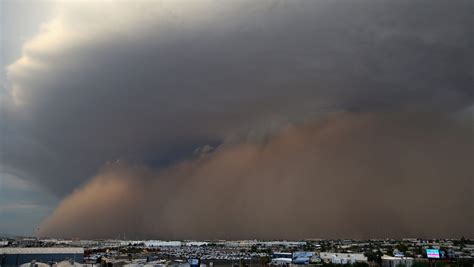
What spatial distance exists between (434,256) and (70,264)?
43.1 m

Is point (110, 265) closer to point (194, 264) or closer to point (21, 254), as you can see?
point (194, 264)

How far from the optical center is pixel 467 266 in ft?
167

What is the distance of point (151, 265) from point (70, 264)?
1052 cm

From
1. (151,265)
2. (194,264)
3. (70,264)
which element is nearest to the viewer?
(70,264)

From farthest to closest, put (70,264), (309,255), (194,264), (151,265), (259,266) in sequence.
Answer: (309,255), (259,266), (151,265), (194,264), (70,264)

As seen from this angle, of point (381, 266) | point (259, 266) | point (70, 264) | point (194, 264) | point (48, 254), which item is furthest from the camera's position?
A: point (48, 254)

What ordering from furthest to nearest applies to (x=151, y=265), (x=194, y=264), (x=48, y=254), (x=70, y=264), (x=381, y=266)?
Answer: (x=48, y=254)
(x=381, y=266)
(x=151, y=265)
(x=194, y=264)
(x=70, y=264)

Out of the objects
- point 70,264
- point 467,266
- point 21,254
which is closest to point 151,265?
point 70,264

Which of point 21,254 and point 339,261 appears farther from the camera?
point 21,254

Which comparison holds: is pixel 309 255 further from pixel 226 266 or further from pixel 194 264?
pixel 194 264

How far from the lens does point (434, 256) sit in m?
54.0

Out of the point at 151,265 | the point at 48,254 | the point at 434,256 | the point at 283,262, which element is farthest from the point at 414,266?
the point at 48,254

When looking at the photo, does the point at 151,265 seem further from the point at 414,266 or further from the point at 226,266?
the point at 414,266

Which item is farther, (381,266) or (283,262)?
(283,262)
